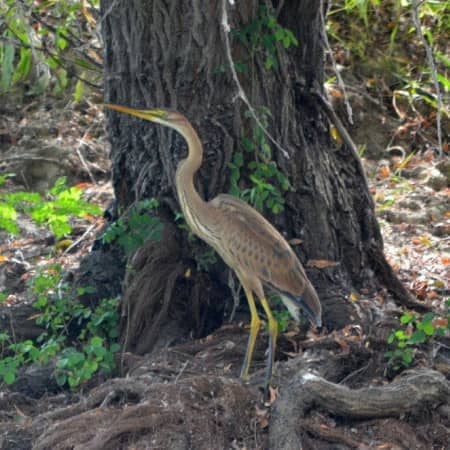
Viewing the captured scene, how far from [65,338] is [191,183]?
1136mm

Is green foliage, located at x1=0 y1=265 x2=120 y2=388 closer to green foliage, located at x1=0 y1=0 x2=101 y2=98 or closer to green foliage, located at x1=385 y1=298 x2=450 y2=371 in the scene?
green foliage, located at x1=0 y1=0 x2=101 y2=98

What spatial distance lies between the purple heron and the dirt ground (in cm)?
30

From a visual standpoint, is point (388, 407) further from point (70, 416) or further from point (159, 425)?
point (70, 416)

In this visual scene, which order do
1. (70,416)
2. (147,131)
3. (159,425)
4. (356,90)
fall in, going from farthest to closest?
(356,90)
(147,131)
(70,416)
(159,425)

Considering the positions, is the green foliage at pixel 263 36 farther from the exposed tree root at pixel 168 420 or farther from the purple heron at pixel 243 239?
the exposed tree root at pixel 168 420

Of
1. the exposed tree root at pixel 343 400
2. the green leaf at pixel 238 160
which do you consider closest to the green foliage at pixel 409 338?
the exposed tree root at pixel 343 400

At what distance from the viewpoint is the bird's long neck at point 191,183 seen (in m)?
4.89

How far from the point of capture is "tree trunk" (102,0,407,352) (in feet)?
17.4

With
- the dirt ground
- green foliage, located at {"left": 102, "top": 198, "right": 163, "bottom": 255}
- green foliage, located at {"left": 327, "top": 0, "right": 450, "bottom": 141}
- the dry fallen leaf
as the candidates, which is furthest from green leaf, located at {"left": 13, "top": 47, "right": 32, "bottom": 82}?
green foliage, located at {"left": 327, "top": 0, "right": 450, "bottom": 141}

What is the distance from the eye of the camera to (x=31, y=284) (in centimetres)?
564

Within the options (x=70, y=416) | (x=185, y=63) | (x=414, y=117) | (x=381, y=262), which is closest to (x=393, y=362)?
(x=381, y=262)

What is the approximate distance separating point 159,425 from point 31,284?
1714mm

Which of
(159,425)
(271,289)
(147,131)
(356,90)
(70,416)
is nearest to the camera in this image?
(159,425)

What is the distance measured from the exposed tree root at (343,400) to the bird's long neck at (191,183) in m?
1.04
